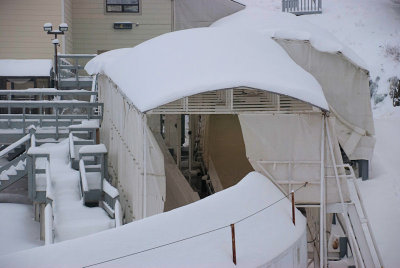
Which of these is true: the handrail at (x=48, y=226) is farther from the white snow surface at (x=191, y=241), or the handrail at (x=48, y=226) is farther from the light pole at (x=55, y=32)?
the light pole at (x=55, y=32)

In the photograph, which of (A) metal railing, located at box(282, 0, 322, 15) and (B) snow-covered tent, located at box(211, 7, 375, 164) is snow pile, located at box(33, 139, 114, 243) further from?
(A) metal railing, located at box(282, 0, 322, 15)

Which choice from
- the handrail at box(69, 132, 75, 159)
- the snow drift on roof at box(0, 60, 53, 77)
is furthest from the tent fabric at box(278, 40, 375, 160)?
the snow drift on roof at box(0, 60, 53, 77)

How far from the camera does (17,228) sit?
797 inches

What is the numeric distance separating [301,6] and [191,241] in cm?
3522

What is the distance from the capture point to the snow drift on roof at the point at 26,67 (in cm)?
2858

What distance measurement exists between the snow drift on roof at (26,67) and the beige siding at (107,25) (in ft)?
11.7

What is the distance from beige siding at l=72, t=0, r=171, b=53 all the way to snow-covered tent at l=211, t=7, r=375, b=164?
36.1 feet

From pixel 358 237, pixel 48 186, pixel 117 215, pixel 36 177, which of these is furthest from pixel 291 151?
pixel 36 177

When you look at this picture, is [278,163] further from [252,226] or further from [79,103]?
[79,103]

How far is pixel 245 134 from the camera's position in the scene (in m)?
15.8

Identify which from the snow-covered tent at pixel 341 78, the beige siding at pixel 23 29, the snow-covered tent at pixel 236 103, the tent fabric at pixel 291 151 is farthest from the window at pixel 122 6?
the tent fabric at pixel 291 151

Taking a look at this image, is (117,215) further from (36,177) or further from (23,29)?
(23,29)

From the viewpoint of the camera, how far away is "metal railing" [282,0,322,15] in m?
42.9

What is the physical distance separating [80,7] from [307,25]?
11.9 meters
